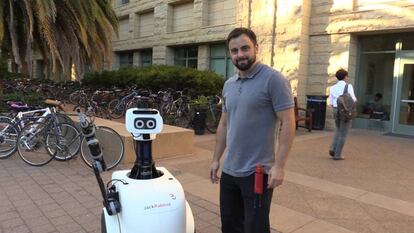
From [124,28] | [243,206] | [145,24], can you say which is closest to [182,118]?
[243,206]

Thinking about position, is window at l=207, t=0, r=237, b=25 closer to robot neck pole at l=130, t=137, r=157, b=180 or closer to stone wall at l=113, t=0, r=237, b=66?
stone wall at l=113, t=0, r=237, b=66

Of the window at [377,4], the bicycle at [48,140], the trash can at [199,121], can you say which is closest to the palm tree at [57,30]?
the bicycle at [48,140]

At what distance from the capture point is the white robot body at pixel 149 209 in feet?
8.30

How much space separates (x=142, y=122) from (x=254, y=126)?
2.65 feet

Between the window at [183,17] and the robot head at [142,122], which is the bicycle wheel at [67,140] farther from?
the window at [183,17]

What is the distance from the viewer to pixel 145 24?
70.7ft

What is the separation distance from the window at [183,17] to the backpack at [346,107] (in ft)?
38.8

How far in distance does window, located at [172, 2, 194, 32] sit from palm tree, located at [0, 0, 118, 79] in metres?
6.63

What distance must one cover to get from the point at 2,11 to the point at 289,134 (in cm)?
889

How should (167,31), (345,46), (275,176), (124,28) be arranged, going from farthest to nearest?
(124,28) < (167,31) < (345,46) < (275,176)

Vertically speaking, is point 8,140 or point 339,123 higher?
point 339,123

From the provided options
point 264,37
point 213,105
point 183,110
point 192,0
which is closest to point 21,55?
point 183,110

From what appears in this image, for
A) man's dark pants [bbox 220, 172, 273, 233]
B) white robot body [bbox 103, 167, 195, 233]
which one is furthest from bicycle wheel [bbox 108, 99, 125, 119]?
man's dark pants [bbox 220, 172, 273, 233]

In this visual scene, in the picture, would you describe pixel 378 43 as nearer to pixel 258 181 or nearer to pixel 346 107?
pixel 346 107
